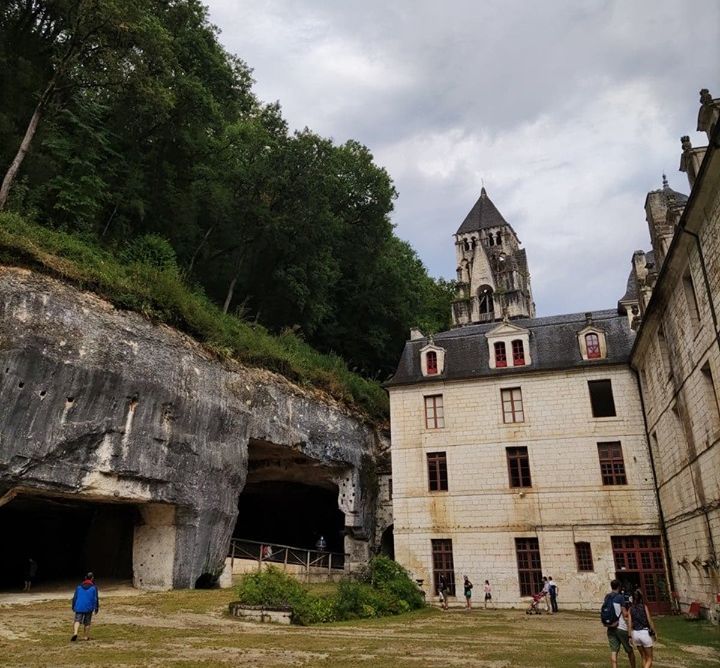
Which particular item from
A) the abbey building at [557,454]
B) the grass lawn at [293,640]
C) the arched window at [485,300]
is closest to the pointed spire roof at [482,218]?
the arched window at [485,300]

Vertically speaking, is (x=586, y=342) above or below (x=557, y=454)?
above

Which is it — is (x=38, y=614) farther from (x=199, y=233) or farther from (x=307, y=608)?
(x=199, y=233)

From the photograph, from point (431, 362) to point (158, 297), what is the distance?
40.9ft

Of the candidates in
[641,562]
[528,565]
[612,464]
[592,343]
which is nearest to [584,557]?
[641,562]

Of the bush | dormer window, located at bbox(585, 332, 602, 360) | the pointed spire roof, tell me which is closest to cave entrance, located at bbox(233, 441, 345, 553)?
the bush

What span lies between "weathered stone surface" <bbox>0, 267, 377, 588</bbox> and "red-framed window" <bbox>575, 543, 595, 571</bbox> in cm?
1208

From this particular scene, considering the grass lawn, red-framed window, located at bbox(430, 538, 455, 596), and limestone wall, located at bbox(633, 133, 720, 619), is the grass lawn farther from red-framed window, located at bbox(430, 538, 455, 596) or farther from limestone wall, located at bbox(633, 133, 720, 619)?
red-framed window, located at bbox(430, 538, 455, 596)

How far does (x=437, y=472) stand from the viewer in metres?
24.3

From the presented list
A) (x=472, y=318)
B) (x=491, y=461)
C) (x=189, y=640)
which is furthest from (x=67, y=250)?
(x=472, y=318)

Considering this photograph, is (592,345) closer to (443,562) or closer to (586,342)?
(586,342)

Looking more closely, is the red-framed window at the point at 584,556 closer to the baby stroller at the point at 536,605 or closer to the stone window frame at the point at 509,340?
the baby stroller at the point at 536,605

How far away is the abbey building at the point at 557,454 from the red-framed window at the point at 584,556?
38 millimetres

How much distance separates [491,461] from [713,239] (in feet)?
44.1

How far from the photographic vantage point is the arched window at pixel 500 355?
25.3m
